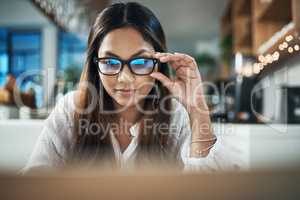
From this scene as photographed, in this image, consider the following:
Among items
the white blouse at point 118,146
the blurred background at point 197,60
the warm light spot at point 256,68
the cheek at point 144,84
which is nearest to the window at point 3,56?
the blurred background at point 197,60

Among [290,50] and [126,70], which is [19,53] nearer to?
[126,70]

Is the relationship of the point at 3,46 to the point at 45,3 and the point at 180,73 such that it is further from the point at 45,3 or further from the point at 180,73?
the point at 180,73

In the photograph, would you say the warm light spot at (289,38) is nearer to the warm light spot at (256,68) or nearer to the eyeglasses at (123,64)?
the warm light spot at (256,68)

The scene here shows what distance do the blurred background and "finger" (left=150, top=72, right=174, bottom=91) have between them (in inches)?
1.9

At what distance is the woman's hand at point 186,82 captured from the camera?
57 centimetres

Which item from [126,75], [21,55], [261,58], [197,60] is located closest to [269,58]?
[261,58]

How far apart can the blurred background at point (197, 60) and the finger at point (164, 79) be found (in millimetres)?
48

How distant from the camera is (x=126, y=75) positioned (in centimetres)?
55

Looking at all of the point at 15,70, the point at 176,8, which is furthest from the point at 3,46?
the point at 176,8

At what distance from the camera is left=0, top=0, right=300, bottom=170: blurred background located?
568mm

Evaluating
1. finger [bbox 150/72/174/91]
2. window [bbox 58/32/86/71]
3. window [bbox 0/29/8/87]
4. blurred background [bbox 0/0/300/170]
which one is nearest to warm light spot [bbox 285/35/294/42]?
blurred background [bbox 0/0/300/170]

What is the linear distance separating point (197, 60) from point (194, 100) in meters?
0.07

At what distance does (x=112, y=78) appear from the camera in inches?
21.8

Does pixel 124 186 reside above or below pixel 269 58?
below
